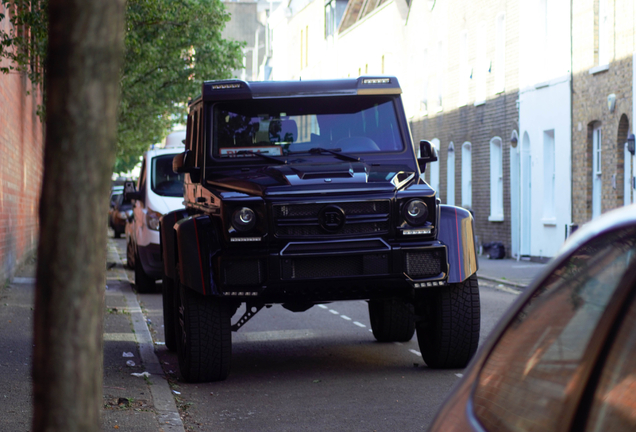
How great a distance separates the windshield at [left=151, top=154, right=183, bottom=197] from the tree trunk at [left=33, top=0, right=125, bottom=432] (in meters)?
14.1


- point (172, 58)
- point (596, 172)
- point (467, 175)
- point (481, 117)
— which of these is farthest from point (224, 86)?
point (467, 175)

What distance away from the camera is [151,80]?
28938 millimetres

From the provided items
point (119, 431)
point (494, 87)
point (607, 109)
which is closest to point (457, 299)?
point (119, 431)

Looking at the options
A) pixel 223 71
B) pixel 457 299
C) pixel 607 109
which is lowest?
pixel 457 299

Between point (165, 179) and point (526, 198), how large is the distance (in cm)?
1235

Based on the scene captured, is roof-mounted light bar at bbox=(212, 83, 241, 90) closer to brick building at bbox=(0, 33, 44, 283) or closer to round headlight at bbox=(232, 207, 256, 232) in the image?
round headlight at bbox=(232, 207, 256, 232)

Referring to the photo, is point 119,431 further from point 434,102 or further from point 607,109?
point 434,102

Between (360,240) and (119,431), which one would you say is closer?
(119,431)

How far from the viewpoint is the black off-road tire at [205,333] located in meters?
7.52

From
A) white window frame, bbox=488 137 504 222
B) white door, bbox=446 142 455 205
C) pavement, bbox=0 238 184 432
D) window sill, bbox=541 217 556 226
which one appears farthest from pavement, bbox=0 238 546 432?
white door, bbox=446 142 455 205

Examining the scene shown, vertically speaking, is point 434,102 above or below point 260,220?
above

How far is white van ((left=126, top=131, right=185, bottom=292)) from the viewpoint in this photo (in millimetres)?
15766

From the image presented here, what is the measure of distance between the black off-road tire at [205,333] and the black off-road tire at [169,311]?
1180 mm

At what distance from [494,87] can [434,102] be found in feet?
20.7
